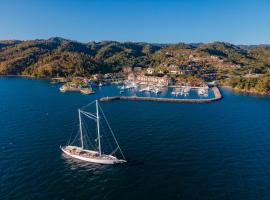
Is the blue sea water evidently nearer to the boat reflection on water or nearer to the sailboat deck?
the boat reflection on water

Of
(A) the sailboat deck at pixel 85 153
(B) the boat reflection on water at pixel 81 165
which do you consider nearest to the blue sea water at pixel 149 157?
(B) the boat reflection on water at pixel 81 165

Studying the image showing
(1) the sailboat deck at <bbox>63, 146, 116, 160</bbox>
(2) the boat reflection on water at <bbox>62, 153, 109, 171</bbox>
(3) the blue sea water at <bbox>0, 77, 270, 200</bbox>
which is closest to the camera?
(3) the blue sea water at <bbox>0, 77, 270, 200</bbox>

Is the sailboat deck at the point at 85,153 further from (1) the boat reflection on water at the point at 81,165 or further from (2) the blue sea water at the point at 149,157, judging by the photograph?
(2) the blue sea water at the point at 149,157

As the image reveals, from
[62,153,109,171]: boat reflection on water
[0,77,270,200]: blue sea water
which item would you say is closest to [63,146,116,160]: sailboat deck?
[62,153,109,171]: boat reflection on water

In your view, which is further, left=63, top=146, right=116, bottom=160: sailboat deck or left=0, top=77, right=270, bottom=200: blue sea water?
left=63, top=146, right=116, bottom=160: sailboat deck

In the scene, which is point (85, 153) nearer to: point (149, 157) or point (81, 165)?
point (81, 165)

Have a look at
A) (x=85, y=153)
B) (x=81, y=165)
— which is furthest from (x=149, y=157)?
(x=81, y=165)

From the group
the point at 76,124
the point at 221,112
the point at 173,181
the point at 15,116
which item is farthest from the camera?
the point at 221,112

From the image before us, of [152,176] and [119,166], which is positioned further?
[119,166]

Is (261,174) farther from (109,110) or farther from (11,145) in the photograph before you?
(109,110)

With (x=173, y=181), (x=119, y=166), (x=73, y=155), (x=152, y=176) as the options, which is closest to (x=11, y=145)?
(x=73, y=155)
